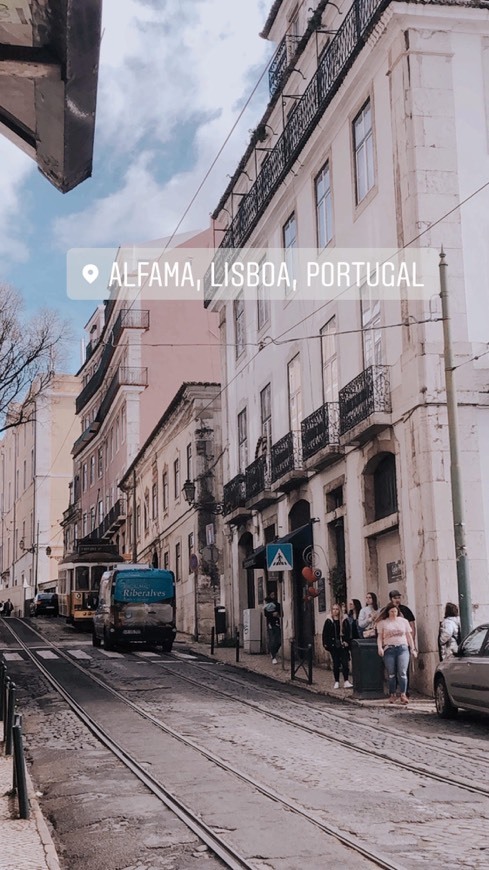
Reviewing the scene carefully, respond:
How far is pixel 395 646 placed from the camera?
53.4 ft

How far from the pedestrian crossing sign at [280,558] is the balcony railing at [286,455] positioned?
344 cm

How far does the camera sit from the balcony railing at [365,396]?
19859 mm

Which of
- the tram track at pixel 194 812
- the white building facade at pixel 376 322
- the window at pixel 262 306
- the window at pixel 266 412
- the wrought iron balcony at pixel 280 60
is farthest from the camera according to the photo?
the window at pixel 262 306

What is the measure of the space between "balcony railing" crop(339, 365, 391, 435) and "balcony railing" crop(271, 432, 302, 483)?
324 centimetres

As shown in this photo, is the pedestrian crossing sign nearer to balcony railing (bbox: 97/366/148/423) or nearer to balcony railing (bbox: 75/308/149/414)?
balcony railing (bbox: 75/308/149/414)

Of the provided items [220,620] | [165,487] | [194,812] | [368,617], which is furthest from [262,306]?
[194,812]

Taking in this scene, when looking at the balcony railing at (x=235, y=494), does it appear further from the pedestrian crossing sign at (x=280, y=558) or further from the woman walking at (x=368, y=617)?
→ the woman walking at (x=368, y=617)

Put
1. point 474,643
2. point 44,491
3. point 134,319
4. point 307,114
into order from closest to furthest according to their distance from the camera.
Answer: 1. point 474,643
2. point 307,114
3. point 134,319
4. point 44,491

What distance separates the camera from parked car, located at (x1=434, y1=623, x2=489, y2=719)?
13.3m

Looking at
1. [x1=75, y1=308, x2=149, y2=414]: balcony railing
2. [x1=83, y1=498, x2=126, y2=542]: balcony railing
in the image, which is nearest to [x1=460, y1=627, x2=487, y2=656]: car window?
[x1=75, y1=308, x2=149, y2=414]: balcony railing

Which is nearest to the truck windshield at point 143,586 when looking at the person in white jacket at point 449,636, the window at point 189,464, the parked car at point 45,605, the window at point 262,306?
the window at point 262,306

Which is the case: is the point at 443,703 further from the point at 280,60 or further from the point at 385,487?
the point at 280,60

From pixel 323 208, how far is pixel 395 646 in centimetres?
1175

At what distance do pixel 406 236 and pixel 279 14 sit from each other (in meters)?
12.9
